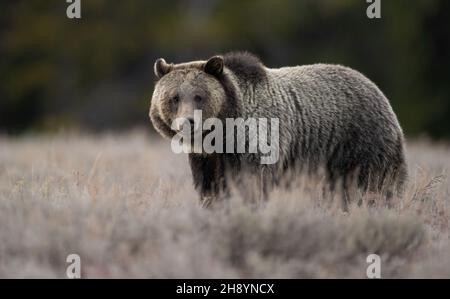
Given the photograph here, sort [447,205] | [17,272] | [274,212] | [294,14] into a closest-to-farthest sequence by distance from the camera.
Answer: [17,272] < [274,212] < [447,205] < [294,14]

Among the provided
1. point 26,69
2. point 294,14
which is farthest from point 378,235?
point 26,69

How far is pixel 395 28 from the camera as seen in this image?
2053cm

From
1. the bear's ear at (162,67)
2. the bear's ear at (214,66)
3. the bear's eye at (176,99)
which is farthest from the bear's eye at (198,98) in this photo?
the bear's ear at (162,67)

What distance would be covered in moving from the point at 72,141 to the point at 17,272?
28.5ft

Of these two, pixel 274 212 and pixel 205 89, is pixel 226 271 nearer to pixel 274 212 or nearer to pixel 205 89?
pixel 274 212

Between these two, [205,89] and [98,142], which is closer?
[205,89]

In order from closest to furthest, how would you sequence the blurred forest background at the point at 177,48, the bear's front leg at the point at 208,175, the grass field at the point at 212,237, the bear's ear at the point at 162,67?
1. the grass field at the point at 212,237
2. the bear's front leg at the point at 208,175
3. the bear's ear at the point at 162,67
4. the blurred forest background at the point at 177,48

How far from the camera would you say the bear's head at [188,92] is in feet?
23.7

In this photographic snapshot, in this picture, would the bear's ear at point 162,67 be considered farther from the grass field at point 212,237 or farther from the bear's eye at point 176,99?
the grass field at point 212,237

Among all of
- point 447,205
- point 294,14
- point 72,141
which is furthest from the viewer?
point 294,14

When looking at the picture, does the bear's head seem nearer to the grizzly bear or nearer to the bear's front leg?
the grizzly bear

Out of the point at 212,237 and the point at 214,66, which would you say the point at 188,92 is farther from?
the point at 212,237
